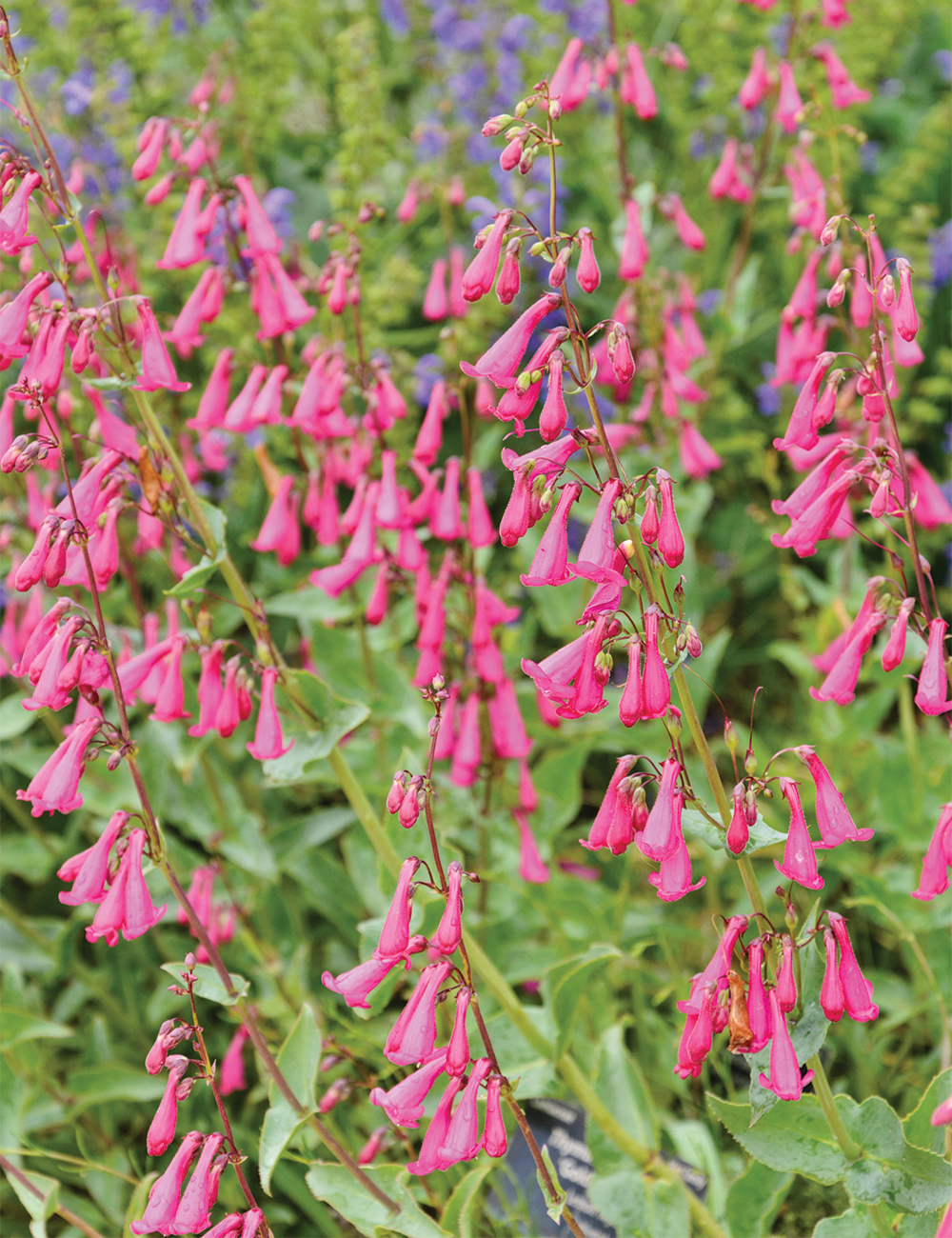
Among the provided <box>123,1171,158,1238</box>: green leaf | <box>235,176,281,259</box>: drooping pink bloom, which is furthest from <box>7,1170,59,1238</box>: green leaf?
<box>235,176,281,259</box>: drooping pink bloom

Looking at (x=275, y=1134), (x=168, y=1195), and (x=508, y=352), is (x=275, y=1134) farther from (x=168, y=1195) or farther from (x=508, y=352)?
(x=508, y=352)

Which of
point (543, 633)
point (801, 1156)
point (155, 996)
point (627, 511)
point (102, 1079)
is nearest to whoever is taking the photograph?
point (627, 511)

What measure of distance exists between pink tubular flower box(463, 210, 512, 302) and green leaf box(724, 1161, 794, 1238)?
1709 mm

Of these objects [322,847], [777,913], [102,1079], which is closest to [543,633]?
[322,847]

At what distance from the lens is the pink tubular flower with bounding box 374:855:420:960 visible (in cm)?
182

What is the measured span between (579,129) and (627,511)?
4.73 m

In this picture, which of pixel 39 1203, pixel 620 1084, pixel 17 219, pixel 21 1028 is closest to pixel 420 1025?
pixel 39 1203

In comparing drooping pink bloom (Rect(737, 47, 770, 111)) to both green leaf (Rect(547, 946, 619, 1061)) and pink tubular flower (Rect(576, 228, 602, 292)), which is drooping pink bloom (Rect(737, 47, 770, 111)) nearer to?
pink tubular flower (Rect(576, 228, 602, 292))

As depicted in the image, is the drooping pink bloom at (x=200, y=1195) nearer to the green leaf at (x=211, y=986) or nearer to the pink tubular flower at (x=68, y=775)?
the green leaf at (x=211, y=986)

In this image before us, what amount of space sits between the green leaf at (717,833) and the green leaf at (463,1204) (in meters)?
0.79

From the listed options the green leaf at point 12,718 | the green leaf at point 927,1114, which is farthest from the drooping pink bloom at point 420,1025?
the green leaf at point 12,718

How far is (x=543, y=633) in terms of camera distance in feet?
16.4

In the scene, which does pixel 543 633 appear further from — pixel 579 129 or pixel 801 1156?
Result: pixel 801 1156

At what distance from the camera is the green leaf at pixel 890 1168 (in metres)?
1.86
